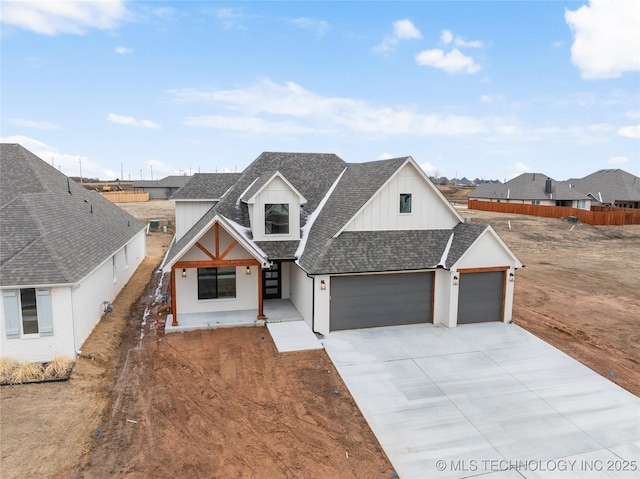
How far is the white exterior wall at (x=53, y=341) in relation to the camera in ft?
39.2

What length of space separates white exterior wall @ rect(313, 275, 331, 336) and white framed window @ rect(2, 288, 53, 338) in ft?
26.9

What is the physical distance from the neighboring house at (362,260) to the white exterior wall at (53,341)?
353 centimetres

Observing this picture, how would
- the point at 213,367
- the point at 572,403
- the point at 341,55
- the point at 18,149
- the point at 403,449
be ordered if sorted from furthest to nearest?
the point at 341,55 → the point at 18,149 → the point at 213,367 → the point at 572,403 → the point at 403,449

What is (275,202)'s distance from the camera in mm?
16875

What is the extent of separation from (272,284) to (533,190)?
52331mm

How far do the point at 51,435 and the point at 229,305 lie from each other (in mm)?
8347

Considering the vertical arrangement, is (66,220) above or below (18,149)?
below

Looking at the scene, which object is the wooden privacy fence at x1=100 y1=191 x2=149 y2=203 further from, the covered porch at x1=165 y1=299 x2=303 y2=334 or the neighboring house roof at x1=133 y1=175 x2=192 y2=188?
the covered porch at x1=165 y1=299 x2=303 y2=334

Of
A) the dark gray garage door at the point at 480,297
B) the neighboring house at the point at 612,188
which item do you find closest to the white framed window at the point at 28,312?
the dark gray garage door at the point at 480,297

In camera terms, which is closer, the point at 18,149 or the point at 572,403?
the point at 572,403

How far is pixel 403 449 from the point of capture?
8406 mm

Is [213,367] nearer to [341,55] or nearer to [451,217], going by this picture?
[451,217]

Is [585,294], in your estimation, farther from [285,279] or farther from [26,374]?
[26,374]

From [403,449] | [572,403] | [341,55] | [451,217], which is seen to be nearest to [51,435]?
[403,449]
